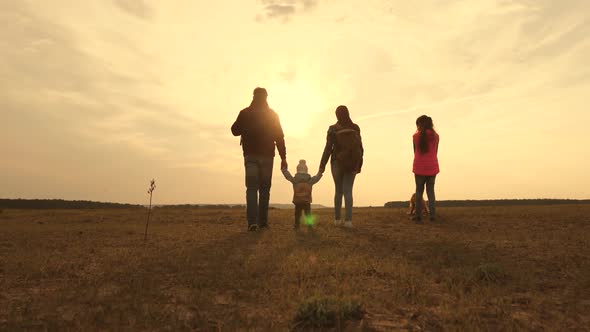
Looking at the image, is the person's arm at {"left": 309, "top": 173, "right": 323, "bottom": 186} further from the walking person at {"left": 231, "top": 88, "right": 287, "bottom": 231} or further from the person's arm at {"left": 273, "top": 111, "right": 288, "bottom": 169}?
the walking person at {"left": 231, "top": 88, "right": 287, "bottom": 231}

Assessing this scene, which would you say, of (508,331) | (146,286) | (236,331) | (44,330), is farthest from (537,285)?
(44,330)

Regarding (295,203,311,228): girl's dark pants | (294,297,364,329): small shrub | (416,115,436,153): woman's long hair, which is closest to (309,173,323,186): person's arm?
(295,203,311,228): girl's dark pants

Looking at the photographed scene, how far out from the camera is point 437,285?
4160 millimetres

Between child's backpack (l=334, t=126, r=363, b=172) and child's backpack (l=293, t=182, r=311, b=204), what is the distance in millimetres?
989

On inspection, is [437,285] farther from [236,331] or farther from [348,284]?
[236,331]

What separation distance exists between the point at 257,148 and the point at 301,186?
1.36 metres

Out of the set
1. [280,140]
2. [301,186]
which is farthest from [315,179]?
[280,140]

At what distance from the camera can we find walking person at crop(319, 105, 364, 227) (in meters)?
9.66

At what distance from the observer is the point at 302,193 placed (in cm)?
947

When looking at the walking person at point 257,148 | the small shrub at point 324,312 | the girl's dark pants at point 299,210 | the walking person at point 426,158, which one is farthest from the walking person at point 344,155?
the small shrub at point 324,312

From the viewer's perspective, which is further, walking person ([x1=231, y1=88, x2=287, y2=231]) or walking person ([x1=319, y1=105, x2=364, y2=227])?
walking person ([x1=319, y1=105, x2=364, y2=227])

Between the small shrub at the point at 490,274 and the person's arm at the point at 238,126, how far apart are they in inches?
239

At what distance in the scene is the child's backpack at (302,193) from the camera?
9398mm

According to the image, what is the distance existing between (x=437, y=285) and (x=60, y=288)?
3.82 m
